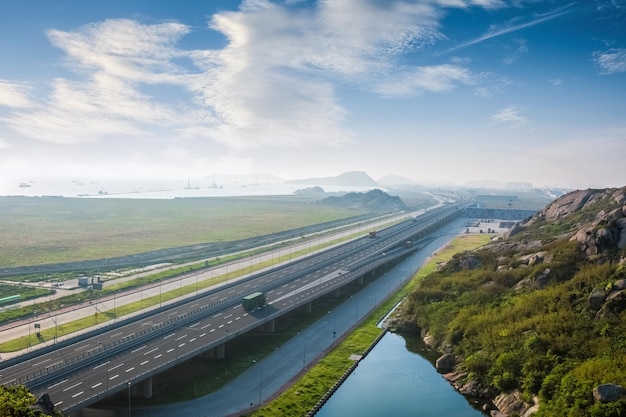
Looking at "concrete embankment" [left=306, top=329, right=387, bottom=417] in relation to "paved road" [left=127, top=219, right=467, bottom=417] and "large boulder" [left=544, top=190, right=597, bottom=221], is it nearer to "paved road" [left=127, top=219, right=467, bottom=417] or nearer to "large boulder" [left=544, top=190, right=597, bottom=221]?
"paved road" [left=127, top=219, right=467, bottom=417]

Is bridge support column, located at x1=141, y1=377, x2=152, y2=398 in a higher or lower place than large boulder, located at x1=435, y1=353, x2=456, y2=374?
higher

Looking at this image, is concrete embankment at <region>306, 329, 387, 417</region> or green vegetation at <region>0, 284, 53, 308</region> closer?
concrete embankment at <region>306, 329, 387, 417</region>

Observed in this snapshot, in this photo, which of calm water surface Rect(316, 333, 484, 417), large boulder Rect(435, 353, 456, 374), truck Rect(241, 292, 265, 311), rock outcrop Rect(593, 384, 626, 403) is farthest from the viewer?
truck Rect(241, 292, 265, 311)

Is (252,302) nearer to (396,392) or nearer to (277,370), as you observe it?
(277,370)

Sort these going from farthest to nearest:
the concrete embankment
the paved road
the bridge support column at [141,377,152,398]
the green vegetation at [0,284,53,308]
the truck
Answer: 1. the green vegetation at [0,284,53,308]
2. the truck
3. the concrete embankment
4. the bridge support column at [141,377,152,398]
5. the paved road

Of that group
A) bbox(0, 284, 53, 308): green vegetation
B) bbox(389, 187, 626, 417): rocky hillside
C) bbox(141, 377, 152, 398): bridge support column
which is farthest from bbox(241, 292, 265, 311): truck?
bbox(0, 284, 53, 308): green vegetation

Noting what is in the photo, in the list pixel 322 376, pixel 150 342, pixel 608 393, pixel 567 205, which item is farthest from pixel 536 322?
pixel 567 205

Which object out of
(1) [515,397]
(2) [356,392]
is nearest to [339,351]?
(2) [356,392]

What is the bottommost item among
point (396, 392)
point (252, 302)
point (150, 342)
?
point (396, 392)
